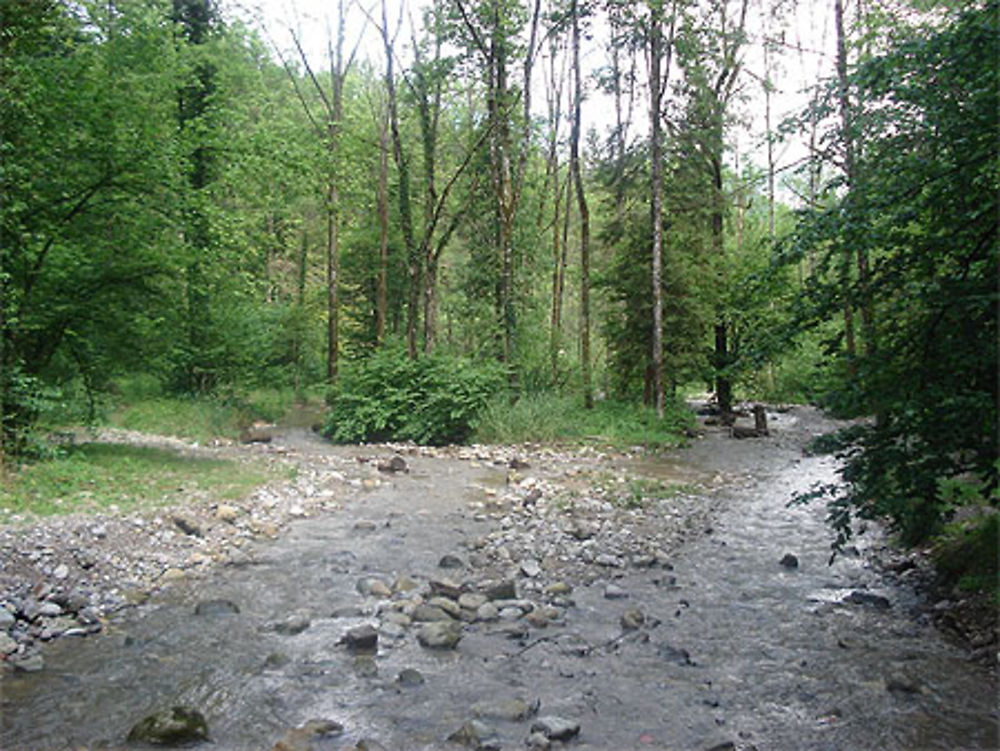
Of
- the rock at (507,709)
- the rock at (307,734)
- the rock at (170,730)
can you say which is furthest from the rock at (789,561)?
the rock at (170,730)

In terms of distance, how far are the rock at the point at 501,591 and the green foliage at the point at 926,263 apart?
307 cm

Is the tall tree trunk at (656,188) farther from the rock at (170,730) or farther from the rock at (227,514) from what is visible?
the rock at (170,730)

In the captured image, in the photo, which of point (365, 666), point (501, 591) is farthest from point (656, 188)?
point (365, 666)

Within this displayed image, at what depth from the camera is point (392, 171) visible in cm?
3003

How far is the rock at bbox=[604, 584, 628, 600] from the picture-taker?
22.5 ft

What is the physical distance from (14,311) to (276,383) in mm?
18012

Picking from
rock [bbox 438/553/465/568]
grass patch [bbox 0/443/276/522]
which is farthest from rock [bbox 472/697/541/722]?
grass patch [bbox 0/443/276/522]

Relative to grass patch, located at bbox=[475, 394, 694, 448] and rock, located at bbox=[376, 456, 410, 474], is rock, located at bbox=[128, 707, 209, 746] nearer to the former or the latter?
rock, located at bbox=[376, 456, 410, 474]

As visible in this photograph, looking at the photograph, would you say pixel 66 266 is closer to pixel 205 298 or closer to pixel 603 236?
pixel 205 298

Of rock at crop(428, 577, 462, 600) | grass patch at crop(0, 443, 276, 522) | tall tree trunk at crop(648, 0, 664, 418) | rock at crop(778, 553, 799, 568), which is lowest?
rock at crop(428, 577, 462, 600)

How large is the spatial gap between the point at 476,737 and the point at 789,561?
5.03m

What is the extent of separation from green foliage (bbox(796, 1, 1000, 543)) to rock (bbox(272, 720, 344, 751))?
4.06m

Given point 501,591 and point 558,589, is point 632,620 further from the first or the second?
point 501,591

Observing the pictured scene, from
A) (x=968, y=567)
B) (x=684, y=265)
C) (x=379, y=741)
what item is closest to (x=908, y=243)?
(x=968, y=567)
